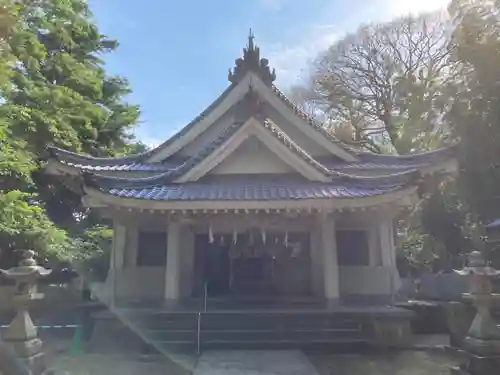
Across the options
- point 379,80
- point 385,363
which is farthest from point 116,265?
point 379,80

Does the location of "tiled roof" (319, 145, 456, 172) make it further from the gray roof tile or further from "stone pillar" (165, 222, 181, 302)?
"stone pillar" (165, 222, 181, 302)

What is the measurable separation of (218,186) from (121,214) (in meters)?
2.35

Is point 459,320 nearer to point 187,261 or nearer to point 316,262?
point 316,262

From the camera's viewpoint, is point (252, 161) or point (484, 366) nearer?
point (484, 366)

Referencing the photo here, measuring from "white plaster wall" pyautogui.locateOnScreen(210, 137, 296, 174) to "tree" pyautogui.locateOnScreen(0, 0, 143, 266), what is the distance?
15.8ft

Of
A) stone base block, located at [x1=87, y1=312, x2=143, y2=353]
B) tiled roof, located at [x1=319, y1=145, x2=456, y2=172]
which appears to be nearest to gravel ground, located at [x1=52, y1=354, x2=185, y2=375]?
stone base block, located at [x1=87, y1=312, x2=143, y2=353]

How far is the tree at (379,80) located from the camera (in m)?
24.0

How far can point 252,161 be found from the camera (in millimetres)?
11438

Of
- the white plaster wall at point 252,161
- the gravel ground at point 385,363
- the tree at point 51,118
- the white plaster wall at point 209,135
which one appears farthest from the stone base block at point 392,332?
the tree at point 51,118

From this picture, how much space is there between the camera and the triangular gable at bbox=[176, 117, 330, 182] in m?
10.8

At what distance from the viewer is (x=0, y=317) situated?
1168cm

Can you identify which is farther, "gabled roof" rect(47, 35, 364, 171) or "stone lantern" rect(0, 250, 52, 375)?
"gabled roof" rect(47, 35, 364, 171)

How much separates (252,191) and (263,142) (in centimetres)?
166

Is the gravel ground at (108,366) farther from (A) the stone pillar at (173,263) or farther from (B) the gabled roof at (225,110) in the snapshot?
(B) the gabled roof at (225,110)
